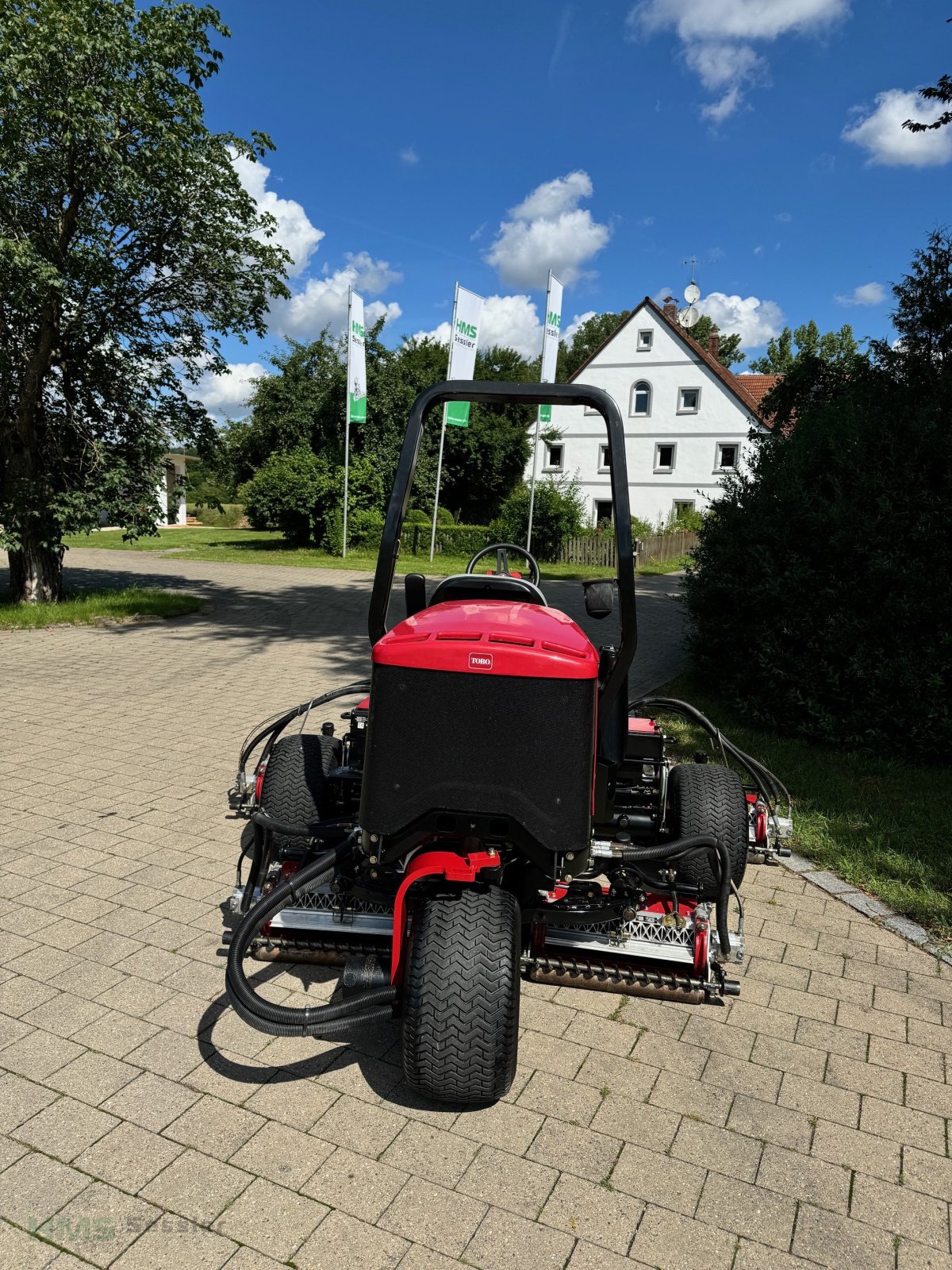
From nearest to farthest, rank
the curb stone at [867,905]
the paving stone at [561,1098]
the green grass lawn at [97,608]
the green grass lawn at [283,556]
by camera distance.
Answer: the paving stone at [561,1098] < the curb stone at [867,905] < the green grass lawn at [97,608] < the green grass lawn at [283,556]

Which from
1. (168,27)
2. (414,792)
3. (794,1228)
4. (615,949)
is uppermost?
(168,27)

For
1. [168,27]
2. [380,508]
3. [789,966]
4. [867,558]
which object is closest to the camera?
[789,966]

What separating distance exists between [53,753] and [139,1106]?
4.03 metres

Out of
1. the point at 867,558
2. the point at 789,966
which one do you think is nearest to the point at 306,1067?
the point at 789,966

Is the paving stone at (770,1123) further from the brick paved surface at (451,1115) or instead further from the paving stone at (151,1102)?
the paving stone at (151,1102)

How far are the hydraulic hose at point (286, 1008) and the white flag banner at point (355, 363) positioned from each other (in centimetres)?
1921

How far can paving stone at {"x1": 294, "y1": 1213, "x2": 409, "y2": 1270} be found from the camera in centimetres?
214

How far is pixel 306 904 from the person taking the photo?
3.27 m

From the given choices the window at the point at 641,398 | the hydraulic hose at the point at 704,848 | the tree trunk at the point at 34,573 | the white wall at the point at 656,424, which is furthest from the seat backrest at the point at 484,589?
the window at the point at 641,398

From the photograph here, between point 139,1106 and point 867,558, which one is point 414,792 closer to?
point 139,1106

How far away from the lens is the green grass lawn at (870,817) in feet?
14.5

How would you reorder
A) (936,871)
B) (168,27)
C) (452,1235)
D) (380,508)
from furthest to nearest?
1. (380,508)
2. (168,27)
3. (936,871)
4. (452,1235)

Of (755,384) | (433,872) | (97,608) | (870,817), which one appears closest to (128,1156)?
(433,872)

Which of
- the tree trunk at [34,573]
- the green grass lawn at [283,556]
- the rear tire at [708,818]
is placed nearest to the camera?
the rear tire at [708,818]
